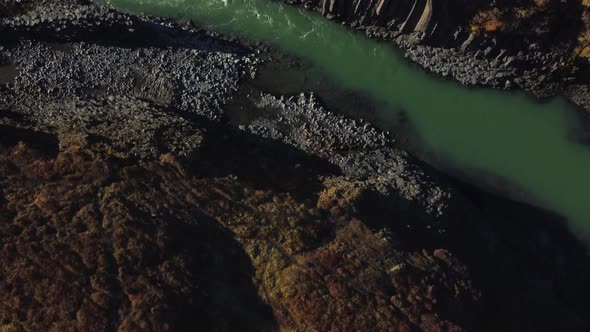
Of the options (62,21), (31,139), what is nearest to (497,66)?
(62,21)

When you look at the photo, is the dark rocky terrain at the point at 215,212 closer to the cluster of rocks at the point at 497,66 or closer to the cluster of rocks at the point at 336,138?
the cluster of rocks at the point at 336,138

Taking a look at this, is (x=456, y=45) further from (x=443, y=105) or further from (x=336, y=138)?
(x=336, y=138)

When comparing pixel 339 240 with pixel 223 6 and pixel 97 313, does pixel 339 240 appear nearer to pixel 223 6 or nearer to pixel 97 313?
pixel 97 313

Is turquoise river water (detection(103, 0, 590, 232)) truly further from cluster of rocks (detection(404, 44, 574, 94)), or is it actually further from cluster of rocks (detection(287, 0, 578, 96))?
cluster of rocks (detection(287, 0, 578, 96))

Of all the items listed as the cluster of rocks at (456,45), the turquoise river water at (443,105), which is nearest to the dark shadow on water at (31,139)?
the turquoise river water at (443,105)

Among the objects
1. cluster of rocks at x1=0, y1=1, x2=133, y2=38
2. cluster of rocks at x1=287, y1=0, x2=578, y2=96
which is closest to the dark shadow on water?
cluster of rocks at x1=0, y1=1, x2=133, y2=38

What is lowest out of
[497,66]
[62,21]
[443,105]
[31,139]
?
[31,139]

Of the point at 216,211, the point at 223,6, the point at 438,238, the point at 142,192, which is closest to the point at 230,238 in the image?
the point at 216,211
